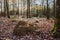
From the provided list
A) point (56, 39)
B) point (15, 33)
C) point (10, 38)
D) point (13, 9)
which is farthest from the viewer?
point (13, 9)

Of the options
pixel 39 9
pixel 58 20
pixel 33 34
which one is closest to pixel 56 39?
pixel 58 20

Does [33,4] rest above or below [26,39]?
above

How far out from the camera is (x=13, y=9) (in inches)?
1405

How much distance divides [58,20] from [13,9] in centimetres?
2827

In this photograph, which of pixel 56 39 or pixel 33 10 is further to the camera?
pixel 33 10

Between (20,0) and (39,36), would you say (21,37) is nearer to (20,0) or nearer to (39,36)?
(39,36)

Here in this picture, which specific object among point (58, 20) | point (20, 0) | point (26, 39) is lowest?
point (26, 39)

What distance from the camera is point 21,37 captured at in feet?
28.2

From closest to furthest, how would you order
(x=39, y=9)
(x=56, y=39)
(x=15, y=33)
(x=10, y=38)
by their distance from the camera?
(x=56, y=39) < (x=10, y=38) < (x=15, y=33) < (x=39, y=9)

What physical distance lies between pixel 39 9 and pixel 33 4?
2.17 m

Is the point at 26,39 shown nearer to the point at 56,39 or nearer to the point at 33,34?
the point at 33,34

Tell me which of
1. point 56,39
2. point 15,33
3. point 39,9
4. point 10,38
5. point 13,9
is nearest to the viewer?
→ point 56,39

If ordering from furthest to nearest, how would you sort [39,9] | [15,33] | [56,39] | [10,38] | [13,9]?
[13,9]
[39,9]
[15,33]
[10,38]
[56,39]

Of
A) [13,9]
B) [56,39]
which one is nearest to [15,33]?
[56,39]
